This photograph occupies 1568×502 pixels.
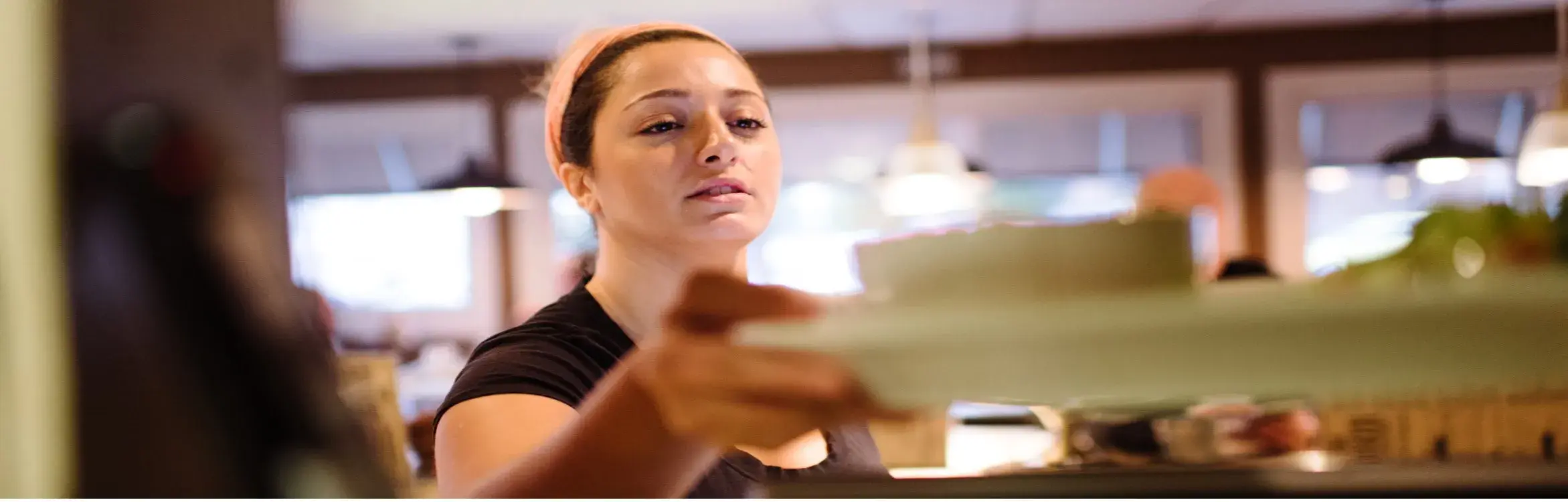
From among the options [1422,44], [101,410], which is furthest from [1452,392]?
[101,410]

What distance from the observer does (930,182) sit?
42 centimetres

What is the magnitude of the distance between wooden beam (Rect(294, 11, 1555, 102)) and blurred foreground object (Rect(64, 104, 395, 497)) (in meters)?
0.07

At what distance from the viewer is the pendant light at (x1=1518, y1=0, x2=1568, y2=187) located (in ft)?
1.34

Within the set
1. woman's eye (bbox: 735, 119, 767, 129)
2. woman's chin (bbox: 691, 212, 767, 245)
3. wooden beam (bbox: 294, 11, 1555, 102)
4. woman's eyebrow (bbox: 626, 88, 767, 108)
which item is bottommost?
woman's chin (bbox: 691, 212, 767, 245)

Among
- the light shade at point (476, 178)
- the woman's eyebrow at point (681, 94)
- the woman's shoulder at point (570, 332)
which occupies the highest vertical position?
the woman's eyebrow at point (681, 94)

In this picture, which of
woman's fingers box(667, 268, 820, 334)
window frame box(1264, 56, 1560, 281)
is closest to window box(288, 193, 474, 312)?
woman's fingers box(667, 268, 820, 334)

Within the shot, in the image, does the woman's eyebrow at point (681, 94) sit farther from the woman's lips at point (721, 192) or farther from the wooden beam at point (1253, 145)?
the wooden beam at point (1253, 145)

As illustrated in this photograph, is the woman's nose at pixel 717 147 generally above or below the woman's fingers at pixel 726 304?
above

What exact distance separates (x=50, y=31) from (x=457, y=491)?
0.28 m

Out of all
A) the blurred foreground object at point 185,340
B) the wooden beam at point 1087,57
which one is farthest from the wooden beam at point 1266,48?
the blurred foreground object at point 185,340

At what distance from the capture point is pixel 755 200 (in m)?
0.43

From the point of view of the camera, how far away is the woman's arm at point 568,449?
0.42m

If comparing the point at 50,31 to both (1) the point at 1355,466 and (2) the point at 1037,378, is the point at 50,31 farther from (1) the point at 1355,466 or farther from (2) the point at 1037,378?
(1) the point at 1355,466

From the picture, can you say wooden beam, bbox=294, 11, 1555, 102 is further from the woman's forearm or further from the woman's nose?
the woman's forearm
